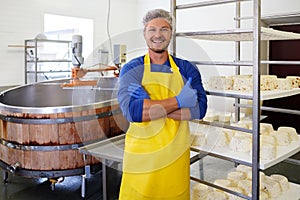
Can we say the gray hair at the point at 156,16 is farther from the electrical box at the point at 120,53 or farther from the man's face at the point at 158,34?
the electrical box at the point at 120,53

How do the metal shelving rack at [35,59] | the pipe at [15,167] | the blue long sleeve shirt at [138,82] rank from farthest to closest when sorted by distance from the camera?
the metal shelving rack at [35,59], the pipe at [15,167], the blue long sleeve shirt at [138,82]

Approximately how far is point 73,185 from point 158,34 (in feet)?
7.97

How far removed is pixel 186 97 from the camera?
1638mm

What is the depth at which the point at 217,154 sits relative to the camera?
1993 mm

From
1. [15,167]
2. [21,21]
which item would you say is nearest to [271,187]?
[15,167]

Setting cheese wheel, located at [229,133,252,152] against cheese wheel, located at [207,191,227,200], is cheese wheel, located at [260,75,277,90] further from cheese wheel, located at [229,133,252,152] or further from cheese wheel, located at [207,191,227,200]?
cheese wheel, located at [207,191,227,200]

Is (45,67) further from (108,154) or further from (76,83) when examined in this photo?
(108,154)

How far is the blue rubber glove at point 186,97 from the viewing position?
1.64 m

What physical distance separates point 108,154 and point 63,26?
5.16 metres

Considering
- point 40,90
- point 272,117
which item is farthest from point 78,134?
point 272,117

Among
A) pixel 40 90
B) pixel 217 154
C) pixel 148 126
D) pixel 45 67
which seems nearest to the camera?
pixel 148 126

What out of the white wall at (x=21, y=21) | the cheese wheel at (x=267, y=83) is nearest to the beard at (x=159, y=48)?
the cheese wheel at (x=267, y=83)

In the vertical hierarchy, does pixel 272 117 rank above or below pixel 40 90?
below

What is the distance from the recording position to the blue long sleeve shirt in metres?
1.61
